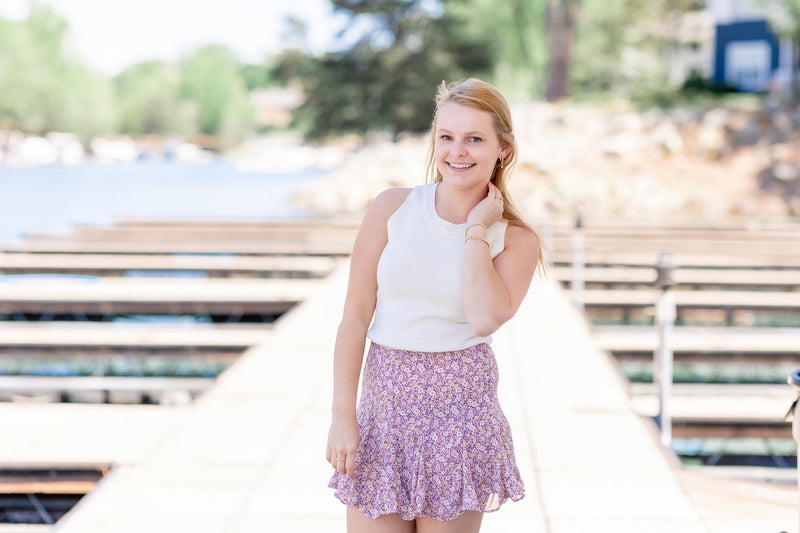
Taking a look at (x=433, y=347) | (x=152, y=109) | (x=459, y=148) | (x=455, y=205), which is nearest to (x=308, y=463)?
(x=433, y=347)

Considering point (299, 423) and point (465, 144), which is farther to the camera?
point (299, 423)

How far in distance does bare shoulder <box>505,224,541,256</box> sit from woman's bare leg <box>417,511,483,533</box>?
0.78m

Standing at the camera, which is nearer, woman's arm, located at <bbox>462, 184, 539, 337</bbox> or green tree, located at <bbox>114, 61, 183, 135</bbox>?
woman's arm, located at <bbox>462, 184, 539, 337</bbox>

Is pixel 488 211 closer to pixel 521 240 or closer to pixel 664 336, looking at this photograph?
pixel 521 240

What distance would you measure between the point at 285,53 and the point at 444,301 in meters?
47.8

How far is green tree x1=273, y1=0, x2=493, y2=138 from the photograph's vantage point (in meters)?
45.7

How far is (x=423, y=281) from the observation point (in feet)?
7.77

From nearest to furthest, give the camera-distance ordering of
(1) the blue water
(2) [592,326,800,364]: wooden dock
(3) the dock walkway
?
(3) the dock walkway < (2) [592,326,800,364]: wooden dock < (1) the blue water

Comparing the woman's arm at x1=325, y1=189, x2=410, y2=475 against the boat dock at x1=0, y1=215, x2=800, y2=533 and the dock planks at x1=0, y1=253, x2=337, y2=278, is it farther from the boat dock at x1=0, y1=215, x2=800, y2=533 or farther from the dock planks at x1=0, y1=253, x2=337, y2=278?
the dock planks at x1=0, y1=253, x2=337, y2=278

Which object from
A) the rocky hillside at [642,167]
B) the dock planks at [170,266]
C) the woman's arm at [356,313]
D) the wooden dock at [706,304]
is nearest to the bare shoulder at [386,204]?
the woman's arm at [356,313]

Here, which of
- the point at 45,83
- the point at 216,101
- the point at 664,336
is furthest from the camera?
the point at 216,101

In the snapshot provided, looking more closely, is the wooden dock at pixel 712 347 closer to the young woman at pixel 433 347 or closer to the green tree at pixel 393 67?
the young woman at pixel 433 347

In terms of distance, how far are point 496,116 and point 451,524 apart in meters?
1.17

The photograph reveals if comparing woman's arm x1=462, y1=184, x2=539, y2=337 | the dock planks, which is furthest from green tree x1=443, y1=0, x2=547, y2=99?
woman's arm x1=462, y1=184, x2=539, y2=337
